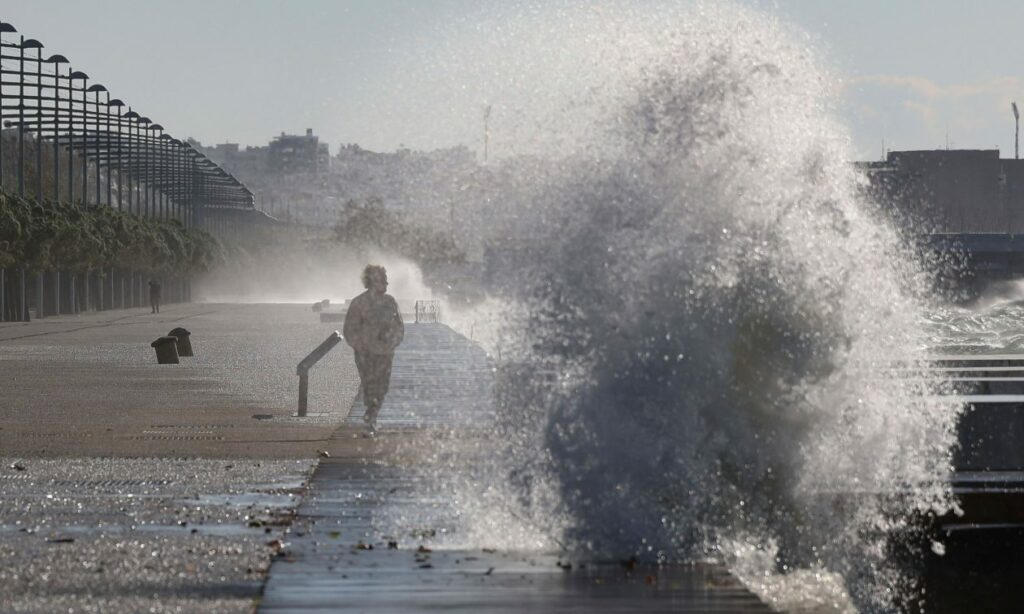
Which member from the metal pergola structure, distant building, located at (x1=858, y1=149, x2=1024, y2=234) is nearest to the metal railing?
the metal pergola structure

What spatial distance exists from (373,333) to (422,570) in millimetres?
9442

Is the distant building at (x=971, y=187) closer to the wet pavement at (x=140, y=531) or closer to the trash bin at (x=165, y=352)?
the trash bin at (x=165, y=352)

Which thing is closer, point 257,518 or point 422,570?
point 422,570

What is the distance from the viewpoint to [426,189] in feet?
50.5

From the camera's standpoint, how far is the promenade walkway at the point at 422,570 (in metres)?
8.74

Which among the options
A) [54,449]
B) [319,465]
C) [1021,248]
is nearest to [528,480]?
[319,465]

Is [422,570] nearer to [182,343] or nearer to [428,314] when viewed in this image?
[182,343]

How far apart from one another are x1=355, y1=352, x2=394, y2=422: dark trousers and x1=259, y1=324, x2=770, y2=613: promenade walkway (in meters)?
3.99

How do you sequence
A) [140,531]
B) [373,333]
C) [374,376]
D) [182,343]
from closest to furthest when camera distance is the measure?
[140,531]
[373,333]
[374,376]
[182,343]

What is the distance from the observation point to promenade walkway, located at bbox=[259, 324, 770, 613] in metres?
8.74

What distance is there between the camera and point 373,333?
1905 cm

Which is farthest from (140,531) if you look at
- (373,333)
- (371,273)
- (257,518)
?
(371,273)

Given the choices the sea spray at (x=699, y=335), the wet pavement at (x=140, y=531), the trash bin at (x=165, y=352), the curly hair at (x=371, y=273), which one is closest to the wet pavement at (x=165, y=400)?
the trash bin at (x=165, y=352)

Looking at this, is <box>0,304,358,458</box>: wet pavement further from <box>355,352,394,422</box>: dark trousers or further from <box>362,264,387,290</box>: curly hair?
<box>362,264,387,290</box>: curly hair
